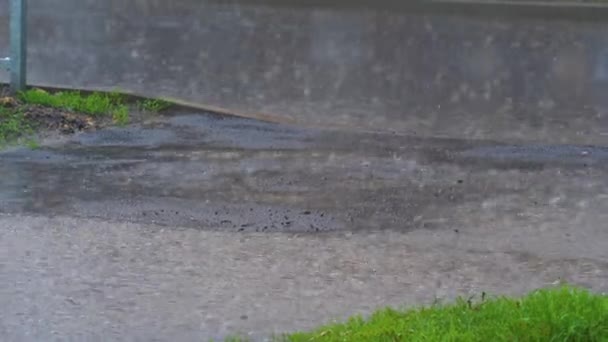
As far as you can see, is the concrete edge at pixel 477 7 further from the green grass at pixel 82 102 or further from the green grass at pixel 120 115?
the green grass at pixel 120 115

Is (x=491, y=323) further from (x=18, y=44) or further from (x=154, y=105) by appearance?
(x=154, y=105)

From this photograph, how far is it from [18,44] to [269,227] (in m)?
4.36

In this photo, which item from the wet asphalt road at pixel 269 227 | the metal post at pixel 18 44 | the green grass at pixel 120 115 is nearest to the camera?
the wet asphalt road at pixel 269 227

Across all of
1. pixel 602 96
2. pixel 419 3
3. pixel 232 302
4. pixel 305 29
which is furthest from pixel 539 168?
pixel 419 3

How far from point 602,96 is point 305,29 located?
763 cm

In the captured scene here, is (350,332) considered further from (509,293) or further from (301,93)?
(301,93)

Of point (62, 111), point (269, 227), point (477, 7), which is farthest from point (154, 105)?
point (477, 7)

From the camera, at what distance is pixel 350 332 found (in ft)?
17.1

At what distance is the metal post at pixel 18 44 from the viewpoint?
430 inches

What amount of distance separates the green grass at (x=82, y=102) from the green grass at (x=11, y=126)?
515mm

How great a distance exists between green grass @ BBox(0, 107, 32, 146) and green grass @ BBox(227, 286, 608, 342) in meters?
5.03

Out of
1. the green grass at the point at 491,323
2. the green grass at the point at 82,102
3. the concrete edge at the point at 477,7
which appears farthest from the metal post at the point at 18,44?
the concrete edge at the point at 477,7

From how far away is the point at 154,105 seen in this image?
1178 centimetres

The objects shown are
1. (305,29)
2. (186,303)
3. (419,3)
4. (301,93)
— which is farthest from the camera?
(419,3)
